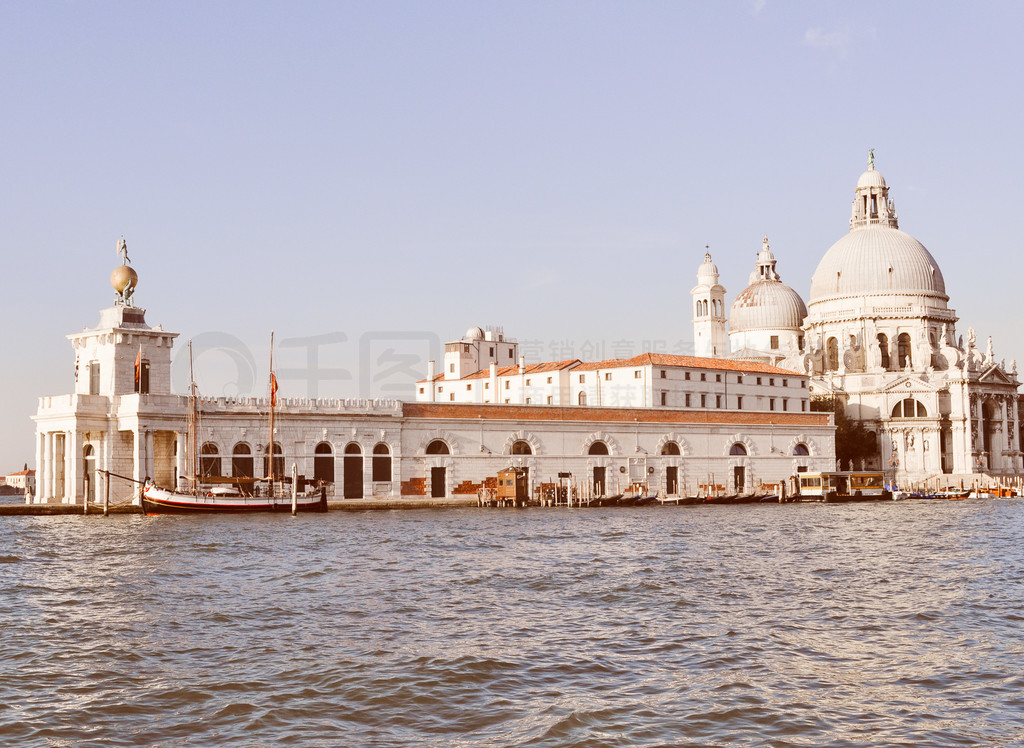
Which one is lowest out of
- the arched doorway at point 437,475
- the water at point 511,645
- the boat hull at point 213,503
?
the water at point 511,645

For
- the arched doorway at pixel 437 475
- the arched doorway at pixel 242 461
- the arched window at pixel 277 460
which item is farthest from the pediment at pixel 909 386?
the arched doorway at pixel 242 461

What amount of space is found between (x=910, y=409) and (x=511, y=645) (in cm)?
7410

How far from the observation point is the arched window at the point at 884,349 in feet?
291

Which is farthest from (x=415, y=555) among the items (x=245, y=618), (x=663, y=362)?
(x=663, y=362)

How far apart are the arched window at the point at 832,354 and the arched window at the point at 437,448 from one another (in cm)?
4141

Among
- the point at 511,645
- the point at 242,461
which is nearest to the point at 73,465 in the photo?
the point at 242,461

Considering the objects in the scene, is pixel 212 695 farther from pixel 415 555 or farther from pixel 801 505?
pixel 801 505

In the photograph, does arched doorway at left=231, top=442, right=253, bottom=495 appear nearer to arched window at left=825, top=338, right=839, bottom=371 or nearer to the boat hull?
the boat hull

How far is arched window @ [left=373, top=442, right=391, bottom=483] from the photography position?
185 ft

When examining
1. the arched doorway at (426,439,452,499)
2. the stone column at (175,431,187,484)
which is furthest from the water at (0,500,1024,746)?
the arched doorway at (426,439,452,499)

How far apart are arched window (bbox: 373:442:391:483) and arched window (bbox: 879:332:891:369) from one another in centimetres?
4669

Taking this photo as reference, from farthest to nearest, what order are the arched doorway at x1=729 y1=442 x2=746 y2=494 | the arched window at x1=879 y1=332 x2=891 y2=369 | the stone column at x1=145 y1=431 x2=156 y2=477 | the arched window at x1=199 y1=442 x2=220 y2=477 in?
the arched window at x1=879 y1=332 x2=891 y2=369 → the arched doorway at x1=729 y1=442 x2=746 y2=494 → the arched window at x1=199 y1=442 x2=220 y2=477 → the stone column at x1=145 y1=431 x2=156 y2=477

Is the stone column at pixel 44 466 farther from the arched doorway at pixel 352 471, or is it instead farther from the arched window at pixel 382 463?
the arched window at pixel 382 463

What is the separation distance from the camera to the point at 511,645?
621 inches
